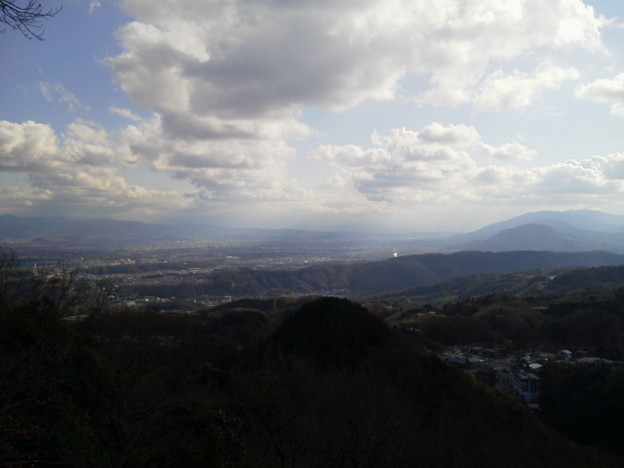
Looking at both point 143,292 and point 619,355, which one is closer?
point 619,355

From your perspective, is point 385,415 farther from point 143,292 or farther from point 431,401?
point 143,292

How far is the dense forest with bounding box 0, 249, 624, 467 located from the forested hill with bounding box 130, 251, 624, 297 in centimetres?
6342

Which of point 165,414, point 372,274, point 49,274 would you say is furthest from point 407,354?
point 372,274

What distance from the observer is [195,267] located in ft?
400

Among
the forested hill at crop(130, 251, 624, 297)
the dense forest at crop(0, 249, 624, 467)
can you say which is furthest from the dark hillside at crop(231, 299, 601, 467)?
the forested hill at crop(130, 251, 624, 297)

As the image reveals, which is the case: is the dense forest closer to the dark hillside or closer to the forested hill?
the dark hillside

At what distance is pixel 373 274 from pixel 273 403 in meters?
113

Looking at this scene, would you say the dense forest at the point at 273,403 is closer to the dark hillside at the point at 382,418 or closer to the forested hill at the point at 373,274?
the dark hillside at the point at 382,418

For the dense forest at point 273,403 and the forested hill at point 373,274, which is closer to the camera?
the dense forest at point 273,403

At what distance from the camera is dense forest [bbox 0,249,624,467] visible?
8.27 meters

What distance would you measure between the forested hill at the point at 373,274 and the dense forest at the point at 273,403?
63416 mm

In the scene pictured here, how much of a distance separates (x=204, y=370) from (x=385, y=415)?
12.9 metres

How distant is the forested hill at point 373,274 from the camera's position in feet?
319

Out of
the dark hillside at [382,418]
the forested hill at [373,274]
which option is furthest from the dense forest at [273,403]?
the forested hill at [373,274]
